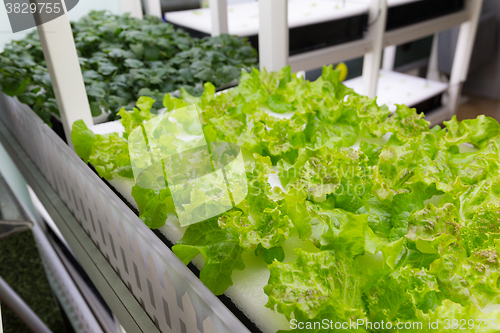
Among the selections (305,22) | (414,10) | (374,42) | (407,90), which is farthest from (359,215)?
(407,90)

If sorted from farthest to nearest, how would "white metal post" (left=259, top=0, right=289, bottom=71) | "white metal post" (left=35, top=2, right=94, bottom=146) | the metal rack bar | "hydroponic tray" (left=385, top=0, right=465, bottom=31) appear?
"hydroponic tray" (left=385, top=0, right=465, bottom=31), "white metal post" (left=259, top=0, right=289, bottom=71), "white metal post" (left=35, top=2, right=94, bottom=146), the metal rack bar

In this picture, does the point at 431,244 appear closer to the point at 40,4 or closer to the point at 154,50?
the point at 40,4

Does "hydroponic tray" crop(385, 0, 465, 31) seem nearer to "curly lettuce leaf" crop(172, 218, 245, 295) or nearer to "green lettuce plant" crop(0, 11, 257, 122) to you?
"green lettuce plant" crop(0, 11, 257, 122)

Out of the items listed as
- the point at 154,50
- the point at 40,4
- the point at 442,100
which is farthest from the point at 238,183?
the point at 442,100

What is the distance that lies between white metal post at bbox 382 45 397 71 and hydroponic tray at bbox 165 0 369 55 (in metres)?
0.69

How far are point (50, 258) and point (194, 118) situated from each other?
155cm

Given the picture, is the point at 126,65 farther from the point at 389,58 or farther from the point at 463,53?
the point at 463,53

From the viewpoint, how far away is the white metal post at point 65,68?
2.89ft

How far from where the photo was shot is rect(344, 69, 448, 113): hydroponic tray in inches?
106

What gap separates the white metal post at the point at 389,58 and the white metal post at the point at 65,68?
2.56m

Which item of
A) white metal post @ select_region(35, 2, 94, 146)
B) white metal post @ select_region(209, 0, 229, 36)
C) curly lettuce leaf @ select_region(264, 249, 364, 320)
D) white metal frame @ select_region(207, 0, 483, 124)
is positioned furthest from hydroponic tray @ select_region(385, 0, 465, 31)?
curly lettuce leaf @ select_region(264, 249, 364, 320)

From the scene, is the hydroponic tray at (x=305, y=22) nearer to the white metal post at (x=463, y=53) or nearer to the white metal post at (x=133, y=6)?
the white metal post at (x=133, y=6)

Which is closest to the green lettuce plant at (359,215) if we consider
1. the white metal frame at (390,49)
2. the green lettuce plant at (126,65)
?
the green lettuce plant at (126,65)

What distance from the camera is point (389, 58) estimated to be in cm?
294
